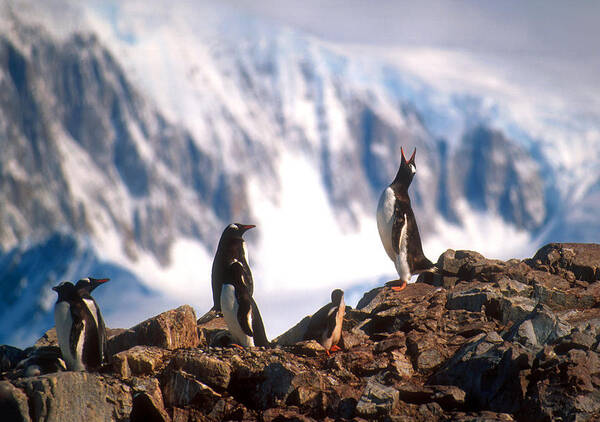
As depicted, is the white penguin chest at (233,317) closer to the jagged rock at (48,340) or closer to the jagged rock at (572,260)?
the jagged rock at (48,340)


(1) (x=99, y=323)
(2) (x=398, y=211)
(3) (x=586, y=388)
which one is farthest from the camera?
(2) (x=398, y=211)

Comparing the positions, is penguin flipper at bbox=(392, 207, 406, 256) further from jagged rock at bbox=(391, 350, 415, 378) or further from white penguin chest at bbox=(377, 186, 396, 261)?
jagged rock at bbox=(391, 350, 415, 378)

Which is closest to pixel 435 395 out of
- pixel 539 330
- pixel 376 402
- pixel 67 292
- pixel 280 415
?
pixel 376 402

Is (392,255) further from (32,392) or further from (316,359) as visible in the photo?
(32,392)

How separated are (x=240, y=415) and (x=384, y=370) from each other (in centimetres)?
235

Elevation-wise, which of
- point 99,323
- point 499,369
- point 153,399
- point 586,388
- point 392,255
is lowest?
point 586,388

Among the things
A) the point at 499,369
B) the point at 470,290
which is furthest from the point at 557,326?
the point at 470,290

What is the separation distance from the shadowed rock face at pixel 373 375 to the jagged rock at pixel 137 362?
16 mm

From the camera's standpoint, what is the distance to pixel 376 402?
28.2 ft

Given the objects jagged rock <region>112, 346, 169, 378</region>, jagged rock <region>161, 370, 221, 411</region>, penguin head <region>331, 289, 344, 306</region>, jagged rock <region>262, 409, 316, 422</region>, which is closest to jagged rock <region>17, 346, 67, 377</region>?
jagged rock <region>112, 346, 169, 378</region>

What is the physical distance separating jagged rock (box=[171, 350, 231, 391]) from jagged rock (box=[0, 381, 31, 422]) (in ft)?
7.29

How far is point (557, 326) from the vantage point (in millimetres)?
10305

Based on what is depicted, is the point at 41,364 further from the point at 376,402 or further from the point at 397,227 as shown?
the point at 397,227

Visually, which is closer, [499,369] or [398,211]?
[499,369]
